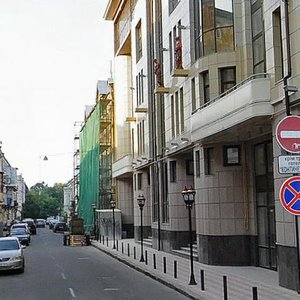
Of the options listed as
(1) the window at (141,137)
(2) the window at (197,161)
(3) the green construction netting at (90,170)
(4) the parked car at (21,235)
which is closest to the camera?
(2) the window at (197,161)

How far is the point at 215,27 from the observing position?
2539 cm

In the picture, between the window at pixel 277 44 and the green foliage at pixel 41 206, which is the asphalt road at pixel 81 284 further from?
the green foliage at pixel 41 206

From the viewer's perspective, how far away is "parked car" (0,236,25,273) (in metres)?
25.0

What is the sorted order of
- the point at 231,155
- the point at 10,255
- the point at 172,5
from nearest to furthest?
1. the point at 10,255
2. the point at 231,155
3. the point at 172,5

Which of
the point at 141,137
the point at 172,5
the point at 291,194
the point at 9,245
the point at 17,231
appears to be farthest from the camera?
the point at 17,231

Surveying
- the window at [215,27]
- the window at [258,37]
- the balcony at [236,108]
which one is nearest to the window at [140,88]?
the window at [215,27]

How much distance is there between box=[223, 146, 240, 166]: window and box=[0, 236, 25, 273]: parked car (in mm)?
9130

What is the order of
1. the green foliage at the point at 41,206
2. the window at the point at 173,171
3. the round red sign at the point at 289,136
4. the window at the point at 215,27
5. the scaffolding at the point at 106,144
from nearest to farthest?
the round red sign at the point at 289,136 → the window at the point at 215,27 → the window at the point at 173,171 → the scaffolding at the point at 106,144 → the green foliage at the point at 41,206

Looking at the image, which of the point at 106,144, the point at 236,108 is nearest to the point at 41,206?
the point at 106,144

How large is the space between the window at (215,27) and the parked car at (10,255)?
36.1ft

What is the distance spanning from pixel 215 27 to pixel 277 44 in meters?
7.36

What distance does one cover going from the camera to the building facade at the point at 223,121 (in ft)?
59.9

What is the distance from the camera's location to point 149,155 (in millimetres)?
39938

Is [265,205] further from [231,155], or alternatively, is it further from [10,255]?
[10,255]
